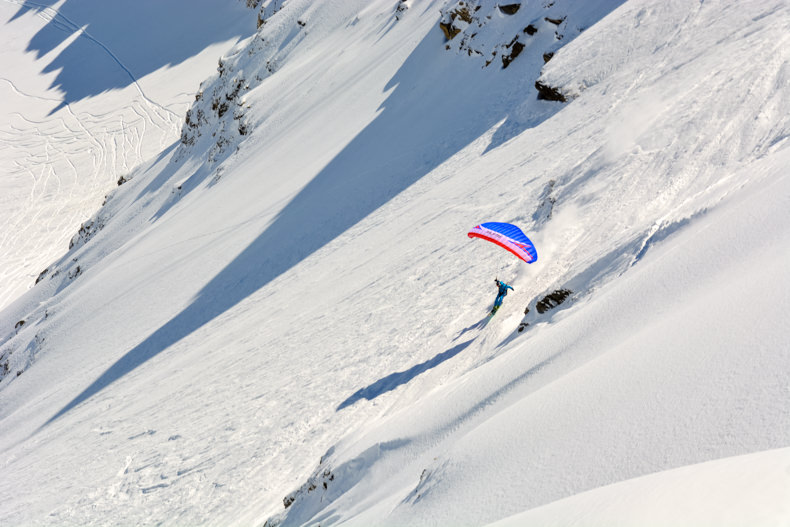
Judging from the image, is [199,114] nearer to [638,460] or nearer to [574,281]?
[574,281]

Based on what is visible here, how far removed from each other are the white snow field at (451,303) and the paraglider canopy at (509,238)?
2.78ft

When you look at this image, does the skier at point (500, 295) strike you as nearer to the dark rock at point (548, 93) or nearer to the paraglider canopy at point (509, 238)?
the paraglider canopy at point (509, 238)

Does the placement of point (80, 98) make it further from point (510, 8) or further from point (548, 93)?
point (548, 93)

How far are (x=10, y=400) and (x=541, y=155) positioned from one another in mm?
24937

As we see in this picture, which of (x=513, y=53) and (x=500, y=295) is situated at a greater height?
(x=513, y=53)

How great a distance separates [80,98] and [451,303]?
6983 centimetres

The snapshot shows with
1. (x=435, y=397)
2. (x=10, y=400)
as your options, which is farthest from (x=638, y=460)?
(x=10, y=400)

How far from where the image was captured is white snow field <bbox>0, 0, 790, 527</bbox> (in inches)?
254

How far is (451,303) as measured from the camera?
1759 cm

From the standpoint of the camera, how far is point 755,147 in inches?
599

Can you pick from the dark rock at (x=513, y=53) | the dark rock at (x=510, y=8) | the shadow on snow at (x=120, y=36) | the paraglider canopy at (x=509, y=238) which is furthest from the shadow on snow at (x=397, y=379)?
the shadow on snow at (x=120, y=36)

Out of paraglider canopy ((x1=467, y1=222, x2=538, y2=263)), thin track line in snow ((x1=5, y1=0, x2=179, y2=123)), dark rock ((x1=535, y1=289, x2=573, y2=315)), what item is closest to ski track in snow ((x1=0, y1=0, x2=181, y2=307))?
thin track line in snow ((x1=5, y1=0, x2=179, y2=123))

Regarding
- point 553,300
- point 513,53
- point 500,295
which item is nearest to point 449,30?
point 513,53

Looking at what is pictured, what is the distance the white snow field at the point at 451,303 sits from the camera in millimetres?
6457
